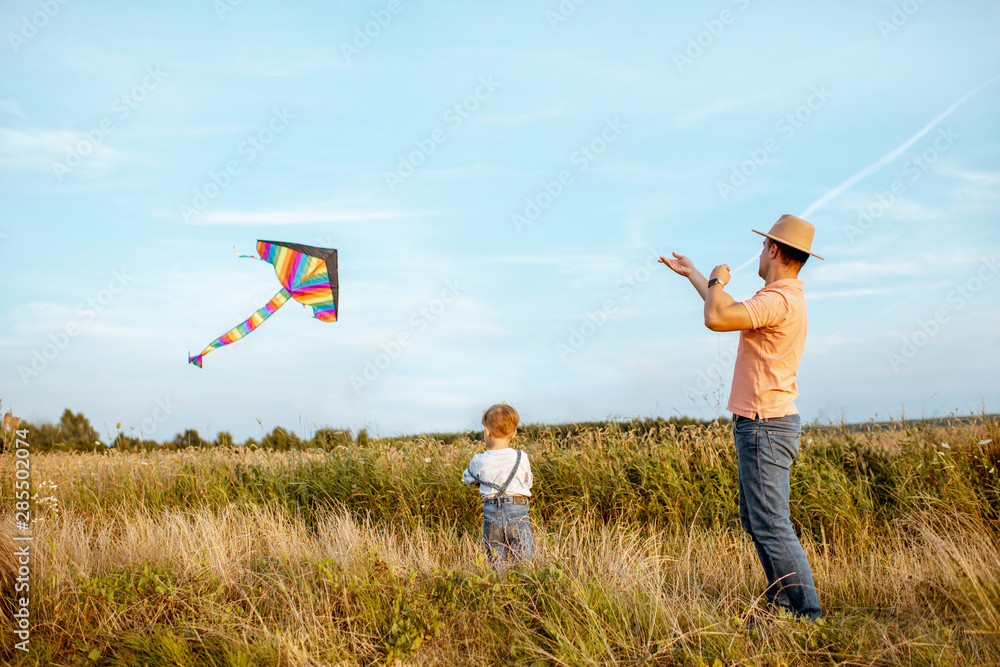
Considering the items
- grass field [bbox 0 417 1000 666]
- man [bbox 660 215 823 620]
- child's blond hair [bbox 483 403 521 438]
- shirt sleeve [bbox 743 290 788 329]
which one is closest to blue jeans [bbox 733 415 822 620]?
man [bbox 660 215 823 620]

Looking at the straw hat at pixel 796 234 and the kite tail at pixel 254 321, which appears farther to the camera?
the kite tail at pixel 254 321

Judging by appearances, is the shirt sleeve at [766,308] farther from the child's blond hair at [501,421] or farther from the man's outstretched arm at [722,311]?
the child's blond hair at [501,421]

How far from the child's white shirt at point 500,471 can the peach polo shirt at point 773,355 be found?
1.71 meters

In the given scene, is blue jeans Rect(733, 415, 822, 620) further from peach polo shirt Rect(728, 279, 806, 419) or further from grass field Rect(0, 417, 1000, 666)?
grass field Rect(0, 417, 1000, 666)

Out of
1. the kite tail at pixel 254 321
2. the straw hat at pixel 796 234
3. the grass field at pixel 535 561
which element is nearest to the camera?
the grass field at pixel 535 561

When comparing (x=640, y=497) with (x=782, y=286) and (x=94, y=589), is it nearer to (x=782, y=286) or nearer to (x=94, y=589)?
Answer: (x=782, y=286)

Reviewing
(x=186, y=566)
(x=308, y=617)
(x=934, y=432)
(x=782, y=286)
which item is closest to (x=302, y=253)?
(x=186, y=566)

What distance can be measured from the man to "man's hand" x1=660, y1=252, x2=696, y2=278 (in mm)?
140

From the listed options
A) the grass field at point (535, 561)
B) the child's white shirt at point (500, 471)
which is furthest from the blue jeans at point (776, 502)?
the child's white shirt at point (500, 471)

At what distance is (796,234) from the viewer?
3906mm

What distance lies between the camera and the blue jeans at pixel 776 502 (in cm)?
376

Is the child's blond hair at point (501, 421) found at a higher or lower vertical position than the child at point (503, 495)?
higher

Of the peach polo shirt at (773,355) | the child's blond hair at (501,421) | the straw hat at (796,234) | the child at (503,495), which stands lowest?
the child at (503,495)

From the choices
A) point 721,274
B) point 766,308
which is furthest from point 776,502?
point 721,274
